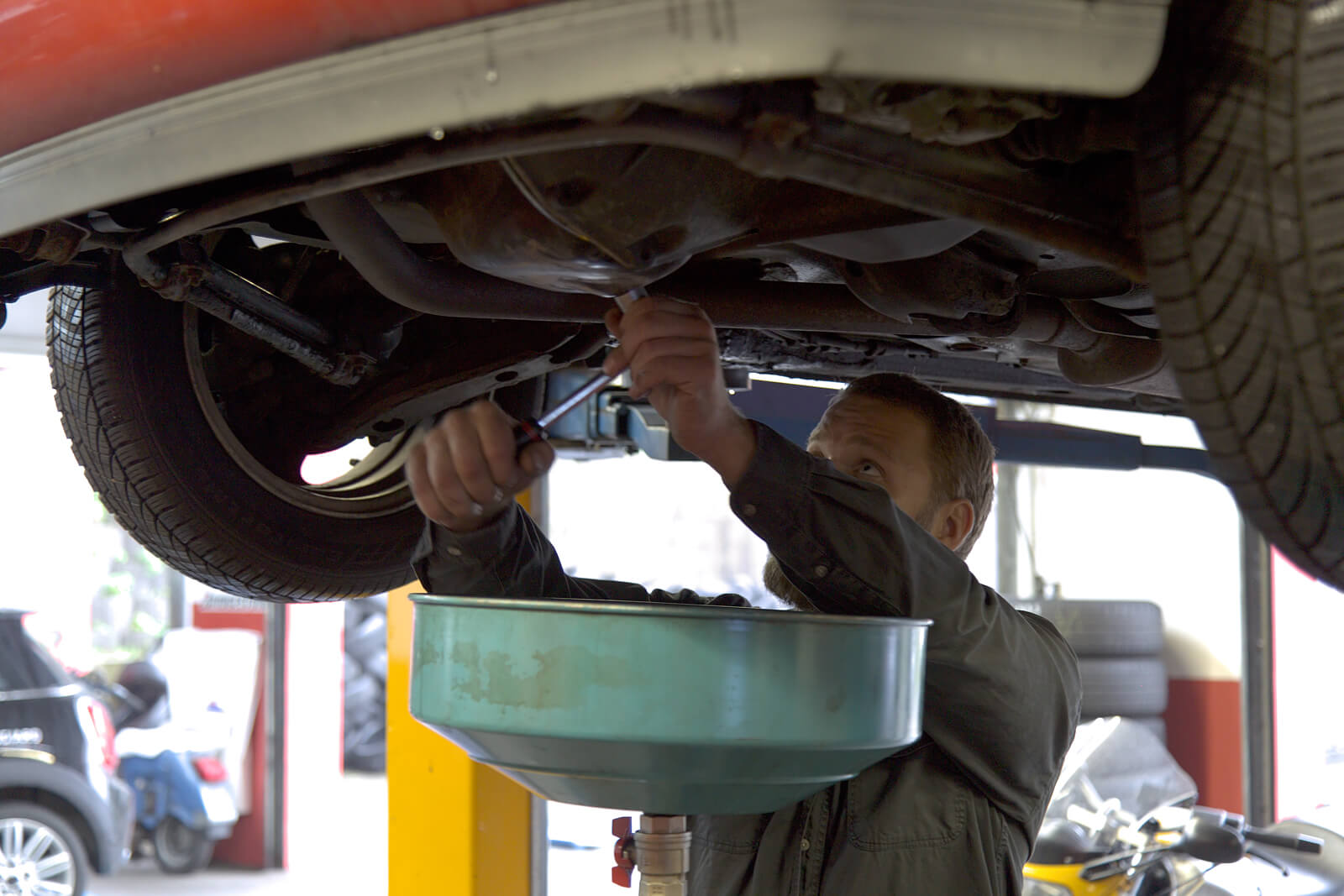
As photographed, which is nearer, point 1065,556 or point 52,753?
point 52,753

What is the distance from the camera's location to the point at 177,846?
5352mm

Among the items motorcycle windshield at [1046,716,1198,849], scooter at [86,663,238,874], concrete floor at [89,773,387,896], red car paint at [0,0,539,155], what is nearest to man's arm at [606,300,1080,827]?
red car paint at [0,0,539,155]

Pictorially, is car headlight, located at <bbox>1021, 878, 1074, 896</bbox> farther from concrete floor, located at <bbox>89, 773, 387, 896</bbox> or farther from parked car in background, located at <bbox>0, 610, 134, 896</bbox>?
parked car in background, located at <bbox>0, 610, 134, 896</bbox>

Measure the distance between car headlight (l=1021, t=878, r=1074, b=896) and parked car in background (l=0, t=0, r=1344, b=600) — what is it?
184 cm

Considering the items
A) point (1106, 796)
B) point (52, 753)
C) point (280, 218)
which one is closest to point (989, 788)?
point (280, 218)

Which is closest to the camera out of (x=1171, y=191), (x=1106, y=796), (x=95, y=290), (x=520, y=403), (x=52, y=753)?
(x=1171, y=191)

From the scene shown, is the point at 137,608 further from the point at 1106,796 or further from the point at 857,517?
the point at 857,517

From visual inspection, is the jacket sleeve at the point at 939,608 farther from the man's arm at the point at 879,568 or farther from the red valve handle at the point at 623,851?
the red valve handle at the point at 623,851

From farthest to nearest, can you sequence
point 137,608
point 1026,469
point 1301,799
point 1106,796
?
1. point 137,608
2. point 1026,469
3. point 1301,799
4. point 1106,796

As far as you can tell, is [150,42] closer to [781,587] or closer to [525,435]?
[525,435]

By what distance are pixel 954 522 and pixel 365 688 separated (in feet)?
21.3

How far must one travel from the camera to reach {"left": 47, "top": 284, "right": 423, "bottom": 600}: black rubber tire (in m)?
1.23

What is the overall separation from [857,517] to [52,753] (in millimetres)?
4269

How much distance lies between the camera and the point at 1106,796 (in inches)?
119
